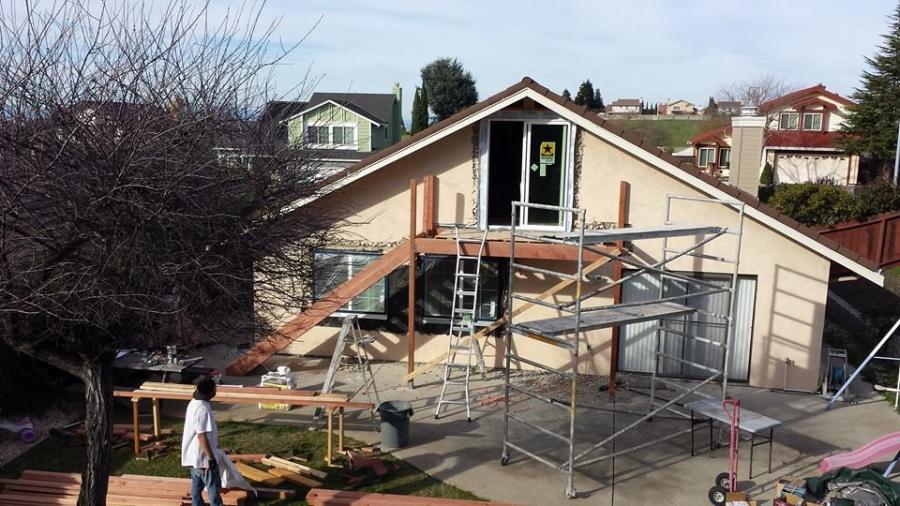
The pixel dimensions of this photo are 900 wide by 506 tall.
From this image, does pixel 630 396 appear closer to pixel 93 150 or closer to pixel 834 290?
pixel 93 150

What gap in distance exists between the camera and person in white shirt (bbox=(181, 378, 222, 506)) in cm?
782

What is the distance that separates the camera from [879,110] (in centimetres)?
4281

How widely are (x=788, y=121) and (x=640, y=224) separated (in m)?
45.9

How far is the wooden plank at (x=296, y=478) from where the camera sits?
9367mm

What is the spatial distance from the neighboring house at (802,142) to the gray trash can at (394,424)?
35.7 m

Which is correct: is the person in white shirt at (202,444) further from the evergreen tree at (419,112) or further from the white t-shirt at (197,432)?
the evergreen tree at (419,112)

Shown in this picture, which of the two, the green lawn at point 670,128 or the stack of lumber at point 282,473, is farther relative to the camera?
the green lawn at point 670,128

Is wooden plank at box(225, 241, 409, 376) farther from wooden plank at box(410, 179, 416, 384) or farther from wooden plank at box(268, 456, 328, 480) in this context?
wooden plank at box(268, 456, 328, 480)

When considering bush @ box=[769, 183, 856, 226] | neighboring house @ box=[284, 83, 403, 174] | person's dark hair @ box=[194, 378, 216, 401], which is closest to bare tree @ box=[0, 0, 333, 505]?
person's dark hair @ box=[194, 378, 216, 401]

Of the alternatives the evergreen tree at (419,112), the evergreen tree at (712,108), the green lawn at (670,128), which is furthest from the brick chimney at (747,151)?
the evergreen tree at (712,108)

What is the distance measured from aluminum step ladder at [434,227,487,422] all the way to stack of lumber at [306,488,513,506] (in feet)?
10.8

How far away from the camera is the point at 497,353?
48.9 ft

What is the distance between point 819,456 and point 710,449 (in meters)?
1.61

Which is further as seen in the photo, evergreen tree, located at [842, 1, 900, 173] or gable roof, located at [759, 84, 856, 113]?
gable roof, located at [759, 84, 856, 113]
